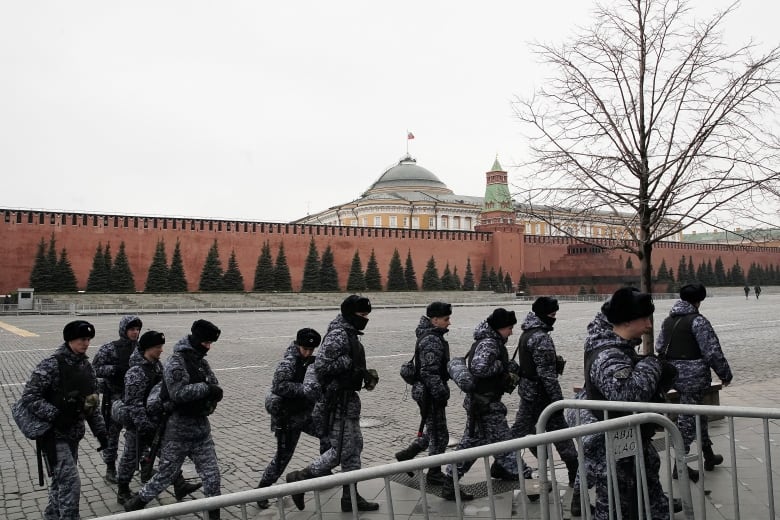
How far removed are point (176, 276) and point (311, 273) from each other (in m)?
9.62

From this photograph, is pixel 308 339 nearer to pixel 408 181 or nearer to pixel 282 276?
pixel 282 276

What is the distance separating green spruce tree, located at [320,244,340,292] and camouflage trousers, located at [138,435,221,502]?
4099cm

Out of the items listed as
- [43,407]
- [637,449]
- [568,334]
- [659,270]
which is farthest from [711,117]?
[659,270]

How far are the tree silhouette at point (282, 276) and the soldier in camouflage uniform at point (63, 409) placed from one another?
39.4 m

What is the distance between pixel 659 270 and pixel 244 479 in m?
58.6

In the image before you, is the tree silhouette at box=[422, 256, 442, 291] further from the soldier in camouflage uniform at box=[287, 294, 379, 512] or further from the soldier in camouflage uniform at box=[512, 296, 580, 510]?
the soldier in camouflage uniform at box=[287, 294, 379, 512]

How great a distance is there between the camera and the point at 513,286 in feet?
169

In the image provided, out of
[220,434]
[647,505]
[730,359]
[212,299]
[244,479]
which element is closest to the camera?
[647,505]

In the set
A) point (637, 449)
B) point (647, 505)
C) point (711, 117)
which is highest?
point (711, 117)

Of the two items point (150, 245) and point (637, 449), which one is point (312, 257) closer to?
point (150, 245)

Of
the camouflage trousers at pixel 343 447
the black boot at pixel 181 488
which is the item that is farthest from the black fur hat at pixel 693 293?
the black boot at pixel 181 488

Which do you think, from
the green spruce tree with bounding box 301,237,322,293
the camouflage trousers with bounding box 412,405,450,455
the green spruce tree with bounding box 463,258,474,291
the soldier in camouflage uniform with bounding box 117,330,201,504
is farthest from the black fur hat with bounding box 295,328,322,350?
the green spruce tree with bounding box 463,258,474,291

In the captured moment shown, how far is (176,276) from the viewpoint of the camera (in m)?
39.8

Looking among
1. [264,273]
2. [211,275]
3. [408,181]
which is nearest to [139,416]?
[211,275]
